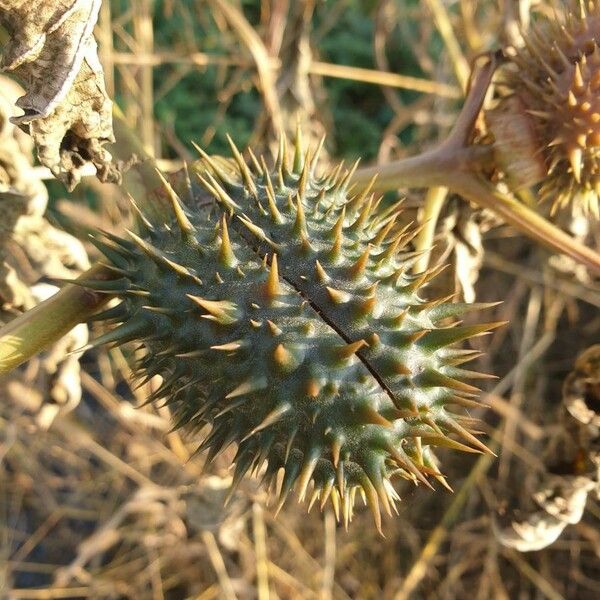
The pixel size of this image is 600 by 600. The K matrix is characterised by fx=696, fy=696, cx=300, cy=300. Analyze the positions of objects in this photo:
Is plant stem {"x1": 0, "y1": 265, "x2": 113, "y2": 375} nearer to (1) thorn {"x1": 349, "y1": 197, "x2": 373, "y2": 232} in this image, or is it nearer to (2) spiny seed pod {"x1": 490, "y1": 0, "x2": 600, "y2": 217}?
(1) thorn {"x1": 349, "y1": 197, "x2": 373, "y2": 232}

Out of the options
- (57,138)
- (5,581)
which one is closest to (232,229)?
(57,138)

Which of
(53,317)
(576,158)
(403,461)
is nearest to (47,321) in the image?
(53,317)

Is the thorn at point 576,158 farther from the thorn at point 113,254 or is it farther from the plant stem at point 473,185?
the thorn at point 113,254

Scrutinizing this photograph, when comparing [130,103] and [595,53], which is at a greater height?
[595,53]

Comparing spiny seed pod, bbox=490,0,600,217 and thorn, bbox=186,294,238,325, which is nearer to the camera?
thorn, bbox=186,294,238,325

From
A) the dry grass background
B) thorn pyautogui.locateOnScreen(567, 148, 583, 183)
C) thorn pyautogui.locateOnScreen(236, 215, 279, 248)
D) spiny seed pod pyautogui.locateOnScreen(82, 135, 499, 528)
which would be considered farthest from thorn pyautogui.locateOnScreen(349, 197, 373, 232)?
the dry grass background

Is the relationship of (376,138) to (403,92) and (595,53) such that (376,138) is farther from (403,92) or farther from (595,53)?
(595,53)
